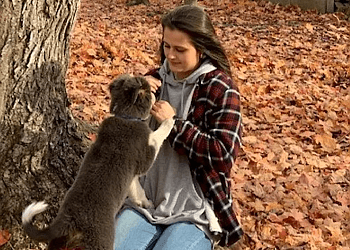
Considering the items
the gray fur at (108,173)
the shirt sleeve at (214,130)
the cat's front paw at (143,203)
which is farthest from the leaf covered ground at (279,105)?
the gray fur at (108,173)

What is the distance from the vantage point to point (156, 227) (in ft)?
12.3

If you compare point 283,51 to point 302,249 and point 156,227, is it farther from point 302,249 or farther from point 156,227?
point 156,227

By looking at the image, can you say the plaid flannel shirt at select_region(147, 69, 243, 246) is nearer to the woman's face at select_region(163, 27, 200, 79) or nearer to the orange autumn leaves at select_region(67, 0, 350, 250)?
the woman's face at select_region(163, 27, 200, 79)

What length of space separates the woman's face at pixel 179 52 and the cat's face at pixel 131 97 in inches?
10.8

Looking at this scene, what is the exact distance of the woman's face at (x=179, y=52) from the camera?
12.3 feet

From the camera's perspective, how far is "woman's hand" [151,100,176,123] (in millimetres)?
3658

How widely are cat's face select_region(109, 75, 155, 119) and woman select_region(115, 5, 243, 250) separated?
Answer: 0.36 ft

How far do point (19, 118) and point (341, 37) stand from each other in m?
9.81

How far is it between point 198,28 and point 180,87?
1.41 feet

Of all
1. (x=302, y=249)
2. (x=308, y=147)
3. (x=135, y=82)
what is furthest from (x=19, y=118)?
(x=308, y=147)

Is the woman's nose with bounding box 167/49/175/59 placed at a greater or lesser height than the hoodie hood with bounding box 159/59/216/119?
greater

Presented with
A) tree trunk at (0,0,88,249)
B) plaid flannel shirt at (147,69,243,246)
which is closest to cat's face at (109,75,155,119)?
plaid flannel shirt at (147,69,243,246)

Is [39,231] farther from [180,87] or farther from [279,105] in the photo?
[279,105]

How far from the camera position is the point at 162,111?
3.67 meters
